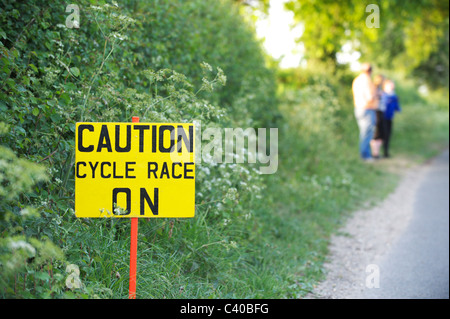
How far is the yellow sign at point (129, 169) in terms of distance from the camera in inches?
123

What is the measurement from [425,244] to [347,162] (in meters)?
4.89

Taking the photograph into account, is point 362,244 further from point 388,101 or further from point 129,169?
point 388,101

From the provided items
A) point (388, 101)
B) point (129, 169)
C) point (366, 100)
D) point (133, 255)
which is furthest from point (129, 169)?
point (388, 101)

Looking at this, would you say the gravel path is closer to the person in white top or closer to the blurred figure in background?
the person in white top

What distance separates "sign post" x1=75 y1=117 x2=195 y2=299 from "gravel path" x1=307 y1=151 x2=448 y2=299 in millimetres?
2434

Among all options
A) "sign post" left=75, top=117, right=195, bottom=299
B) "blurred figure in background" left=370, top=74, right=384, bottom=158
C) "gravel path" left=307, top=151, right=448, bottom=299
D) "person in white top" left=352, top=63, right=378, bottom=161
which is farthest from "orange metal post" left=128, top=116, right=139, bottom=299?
"blurred figure in background" left=370, top=74, right=384, bottom=158

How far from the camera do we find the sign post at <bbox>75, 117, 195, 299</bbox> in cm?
313

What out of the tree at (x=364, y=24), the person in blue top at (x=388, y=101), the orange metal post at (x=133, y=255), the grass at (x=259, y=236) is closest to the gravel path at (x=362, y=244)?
the grass at (x=259, y=236)

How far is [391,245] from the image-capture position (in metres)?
6.59

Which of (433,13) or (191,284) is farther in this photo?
(433,13)

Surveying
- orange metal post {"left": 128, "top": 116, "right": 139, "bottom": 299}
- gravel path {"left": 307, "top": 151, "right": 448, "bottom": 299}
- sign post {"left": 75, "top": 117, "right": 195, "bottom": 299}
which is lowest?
gravel path {"left": 307, "top": 151, "right": 448, "bottom": 299}

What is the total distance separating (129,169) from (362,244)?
4.51m
